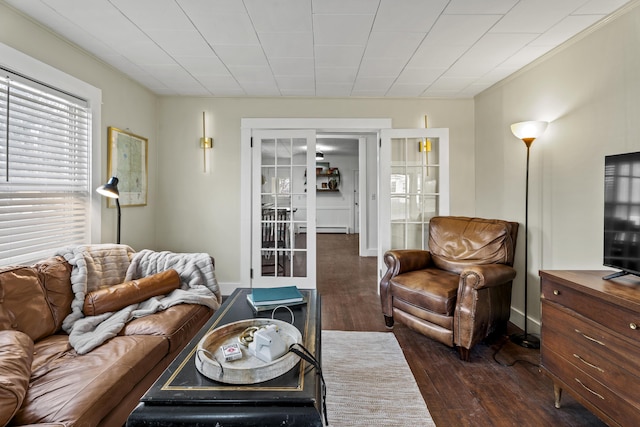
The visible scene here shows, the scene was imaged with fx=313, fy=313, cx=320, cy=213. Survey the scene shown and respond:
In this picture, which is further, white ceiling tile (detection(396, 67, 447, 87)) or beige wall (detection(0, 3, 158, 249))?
white ceiling tile (detection(396, 67, 447, 87))

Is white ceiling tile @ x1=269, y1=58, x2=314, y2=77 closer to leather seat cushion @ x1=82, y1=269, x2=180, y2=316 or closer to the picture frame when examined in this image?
the picture frame

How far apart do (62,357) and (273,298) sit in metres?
1.08

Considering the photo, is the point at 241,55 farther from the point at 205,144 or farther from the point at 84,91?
the point at 205,144

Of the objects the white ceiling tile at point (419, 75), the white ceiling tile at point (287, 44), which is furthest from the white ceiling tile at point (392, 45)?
the white ceiling tile at point (287, 44)

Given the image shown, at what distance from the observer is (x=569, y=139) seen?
97.6 inches

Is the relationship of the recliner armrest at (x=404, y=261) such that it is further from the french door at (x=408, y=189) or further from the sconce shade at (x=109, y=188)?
the sconce shade at (x=109, y=188)

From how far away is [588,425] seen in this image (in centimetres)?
171

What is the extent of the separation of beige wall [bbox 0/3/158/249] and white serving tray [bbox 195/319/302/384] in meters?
2.27

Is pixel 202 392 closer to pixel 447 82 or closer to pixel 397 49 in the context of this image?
pixel 397 49

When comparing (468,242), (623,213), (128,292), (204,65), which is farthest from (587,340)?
(204,65)

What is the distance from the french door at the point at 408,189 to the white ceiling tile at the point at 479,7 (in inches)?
72.7

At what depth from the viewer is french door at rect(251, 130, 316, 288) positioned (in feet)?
12.9

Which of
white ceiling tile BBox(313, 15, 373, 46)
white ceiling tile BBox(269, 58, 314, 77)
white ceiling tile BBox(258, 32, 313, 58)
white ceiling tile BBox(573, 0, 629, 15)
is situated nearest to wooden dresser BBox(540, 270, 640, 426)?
white ceiling tile BBox(573, 0, 629, 15)

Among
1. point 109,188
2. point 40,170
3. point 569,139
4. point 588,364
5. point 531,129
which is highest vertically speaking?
point 531,129
